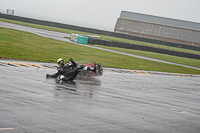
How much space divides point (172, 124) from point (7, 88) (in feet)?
19.7

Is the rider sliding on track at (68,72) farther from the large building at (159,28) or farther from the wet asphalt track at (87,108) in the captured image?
the large building at (159,28)

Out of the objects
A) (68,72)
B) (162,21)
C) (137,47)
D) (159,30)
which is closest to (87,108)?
(68,72)

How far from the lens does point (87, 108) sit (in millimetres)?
10281

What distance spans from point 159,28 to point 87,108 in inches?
2692

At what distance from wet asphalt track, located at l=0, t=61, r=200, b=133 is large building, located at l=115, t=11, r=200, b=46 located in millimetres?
60058

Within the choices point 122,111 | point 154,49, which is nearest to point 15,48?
point 122,111

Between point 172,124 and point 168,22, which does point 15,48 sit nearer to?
point 172,124

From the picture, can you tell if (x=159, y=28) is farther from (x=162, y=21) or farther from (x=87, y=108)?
(x=87, y=108)

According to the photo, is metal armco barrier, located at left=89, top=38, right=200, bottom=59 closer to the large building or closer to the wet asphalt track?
the large building

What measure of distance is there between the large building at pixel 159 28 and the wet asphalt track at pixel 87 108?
6006 cm

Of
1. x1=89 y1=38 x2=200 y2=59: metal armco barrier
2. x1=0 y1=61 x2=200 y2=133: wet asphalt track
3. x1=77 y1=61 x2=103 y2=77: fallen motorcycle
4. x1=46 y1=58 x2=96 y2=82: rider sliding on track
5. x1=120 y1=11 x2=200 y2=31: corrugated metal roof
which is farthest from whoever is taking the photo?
x1=120 y1=11 x2=200 y2=31: corrugated metal roof

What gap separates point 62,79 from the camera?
1566 centimetres

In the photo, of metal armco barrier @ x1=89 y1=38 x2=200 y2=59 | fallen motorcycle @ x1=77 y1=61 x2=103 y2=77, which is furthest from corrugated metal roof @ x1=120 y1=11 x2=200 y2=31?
fallen motorcycle @ x1=77 y1=61 x2=103 y2=77

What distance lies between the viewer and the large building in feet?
243
